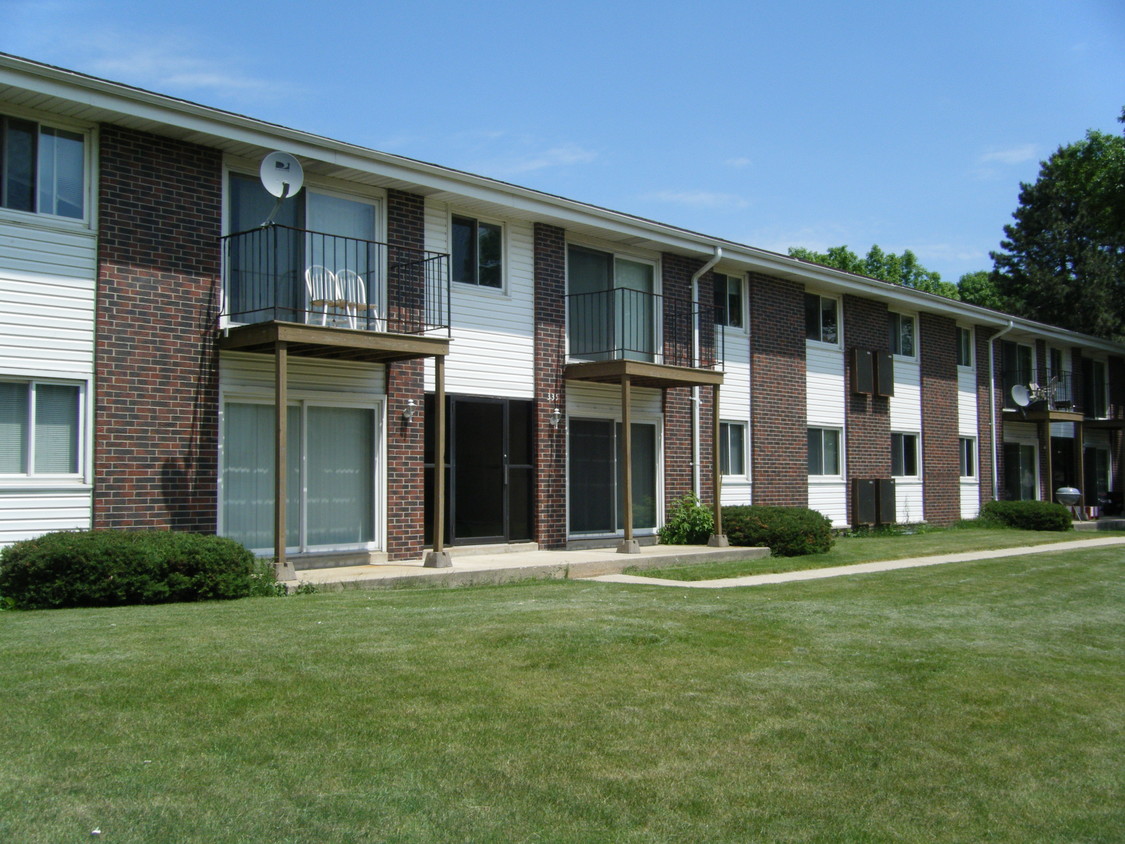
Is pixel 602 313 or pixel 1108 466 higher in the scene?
pixel 602 313

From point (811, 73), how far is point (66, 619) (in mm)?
11425

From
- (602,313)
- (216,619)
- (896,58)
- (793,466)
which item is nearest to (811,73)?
(896,58)

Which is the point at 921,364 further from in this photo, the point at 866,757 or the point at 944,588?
the point at 866,757

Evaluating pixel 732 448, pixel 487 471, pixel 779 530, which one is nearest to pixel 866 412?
pixel 732 448

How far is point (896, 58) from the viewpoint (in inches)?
538

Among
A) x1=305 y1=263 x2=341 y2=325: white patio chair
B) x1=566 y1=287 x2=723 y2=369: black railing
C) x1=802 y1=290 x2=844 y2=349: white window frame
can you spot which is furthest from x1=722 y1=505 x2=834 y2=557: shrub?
x1=305 y1=263 x2=341 y2=325: white patio chair

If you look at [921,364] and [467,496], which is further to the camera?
[921,364]

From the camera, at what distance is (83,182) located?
37.8 ft

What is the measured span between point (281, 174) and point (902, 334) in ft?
56.0

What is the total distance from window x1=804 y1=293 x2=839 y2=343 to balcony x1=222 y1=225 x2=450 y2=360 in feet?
32.4

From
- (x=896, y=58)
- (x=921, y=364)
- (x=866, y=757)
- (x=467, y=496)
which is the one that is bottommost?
(x=866, y=757)

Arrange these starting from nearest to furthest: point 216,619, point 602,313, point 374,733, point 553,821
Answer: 1. point 553,821
2. point 374,733
3. point 216,619
4. point 602,313

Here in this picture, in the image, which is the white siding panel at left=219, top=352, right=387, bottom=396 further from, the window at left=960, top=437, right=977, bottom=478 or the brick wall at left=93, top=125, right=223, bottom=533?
the window at left=960, top=437, right=977, bottom=478

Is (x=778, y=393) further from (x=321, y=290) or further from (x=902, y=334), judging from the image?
(x=321, y=290)
